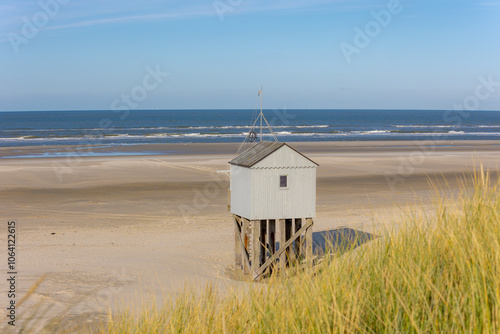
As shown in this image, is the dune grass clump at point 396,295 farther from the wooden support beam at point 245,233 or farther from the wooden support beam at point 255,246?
the wooden support beam at point 245,233

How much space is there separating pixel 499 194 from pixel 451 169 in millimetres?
31332

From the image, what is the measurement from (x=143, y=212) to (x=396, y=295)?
1853 cm

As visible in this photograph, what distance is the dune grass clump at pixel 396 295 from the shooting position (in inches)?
161

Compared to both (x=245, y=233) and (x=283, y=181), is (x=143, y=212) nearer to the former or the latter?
(x=245, y=233)

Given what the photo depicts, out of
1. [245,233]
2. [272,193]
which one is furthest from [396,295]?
[245,233]

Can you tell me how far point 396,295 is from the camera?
14.2 ft

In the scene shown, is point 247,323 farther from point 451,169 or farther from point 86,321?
point 451,169

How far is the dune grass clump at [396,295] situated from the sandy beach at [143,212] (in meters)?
0.81

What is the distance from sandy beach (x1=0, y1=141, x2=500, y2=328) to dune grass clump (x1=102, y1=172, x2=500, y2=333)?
813 mm

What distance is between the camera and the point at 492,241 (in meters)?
4.89

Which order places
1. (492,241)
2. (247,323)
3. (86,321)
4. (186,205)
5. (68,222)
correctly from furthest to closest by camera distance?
(186,205) → (68,222) → (86,321) → (247,323) → (492,241)

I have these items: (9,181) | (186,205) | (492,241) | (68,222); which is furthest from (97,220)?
(492,241)

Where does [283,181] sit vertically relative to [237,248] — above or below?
above

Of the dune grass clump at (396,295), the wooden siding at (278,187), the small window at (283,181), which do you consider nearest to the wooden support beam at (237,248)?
the wooden siding at (278,187)
